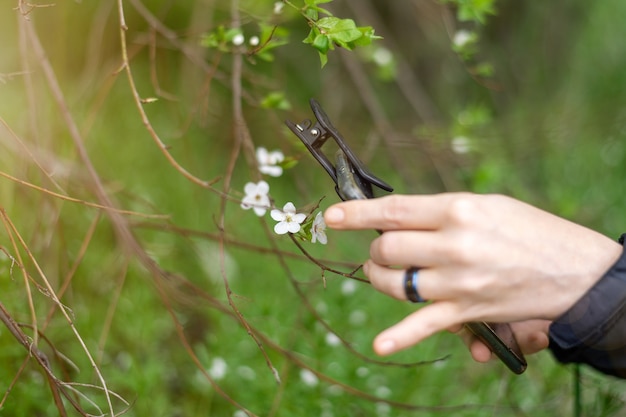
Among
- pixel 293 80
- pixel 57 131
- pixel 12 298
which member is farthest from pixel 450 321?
pixel 293 80

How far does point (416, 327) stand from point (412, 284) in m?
0.06

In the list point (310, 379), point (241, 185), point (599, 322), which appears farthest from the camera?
point (241, 185)

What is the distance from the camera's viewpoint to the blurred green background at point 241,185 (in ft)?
4.85

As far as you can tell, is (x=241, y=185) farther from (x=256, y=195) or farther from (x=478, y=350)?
(x=478, y=350)

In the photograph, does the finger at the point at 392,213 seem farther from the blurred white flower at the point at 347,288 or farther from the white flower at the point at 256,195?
the blurred white flower at the point at 347,288

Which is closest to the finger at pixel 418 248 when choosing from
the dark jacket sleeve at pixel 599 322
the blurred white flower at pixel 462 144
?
the dark jacket sleeve at pixel 599 322

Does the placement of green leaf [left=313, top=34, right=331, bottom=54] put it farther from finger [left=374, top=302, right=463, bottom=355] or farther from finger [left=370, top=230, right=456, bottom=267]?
finger [left=374, top=302, right=463, bottom=355]

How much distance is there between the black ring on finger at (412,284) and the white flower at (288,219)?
8.9 inches

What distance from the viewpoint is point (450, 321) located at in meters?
0.82

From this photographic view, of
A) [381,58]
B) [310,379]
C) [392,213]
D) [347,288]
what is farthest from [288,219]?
[381,58]

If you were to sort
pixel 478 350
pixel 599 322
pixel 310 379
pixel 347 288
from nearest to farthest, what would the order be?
pixel 599 322, pixel 478 350, pixel 310 379, pixel 347 288

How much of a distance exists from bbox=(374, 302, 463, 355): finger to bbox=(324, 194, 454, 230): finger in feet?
0.35

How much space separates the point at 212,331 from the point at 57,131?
81 cm

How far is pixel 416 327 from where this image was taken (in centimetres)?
80
